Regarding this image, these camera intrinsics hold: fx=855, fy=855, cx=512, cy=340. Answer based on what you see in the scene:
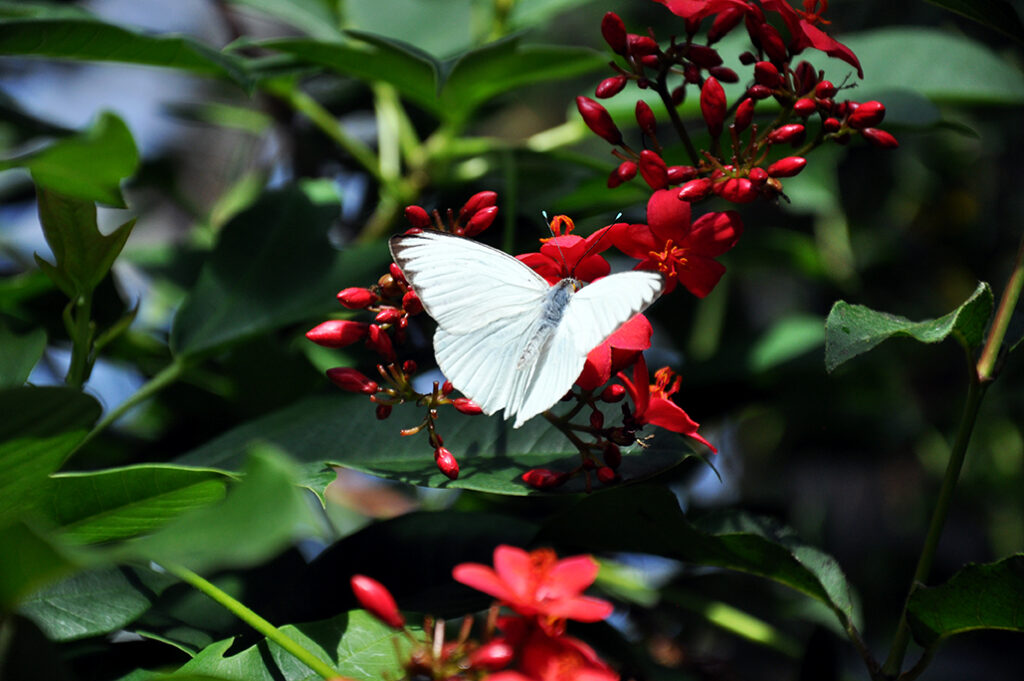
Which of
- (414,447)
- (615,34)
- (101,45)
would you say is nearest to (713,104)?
(615,34)

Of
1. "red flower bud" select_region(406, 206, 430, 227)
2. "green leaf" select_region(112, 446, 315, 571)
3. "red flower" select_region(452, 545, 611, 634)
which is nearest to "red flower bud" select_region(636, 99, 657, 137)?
"red flower bud" select_region(406, 206, 430, 227)

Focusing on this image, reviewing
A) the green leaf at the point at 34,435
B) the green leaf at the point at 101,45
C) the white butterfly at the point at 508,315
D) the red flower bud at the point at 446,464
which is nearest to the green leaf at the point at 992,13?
the white butterfly at the point at 508,315

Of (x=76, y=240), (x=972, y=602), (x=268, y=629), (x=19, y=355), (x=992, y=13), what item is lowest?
(x=972, y=602)

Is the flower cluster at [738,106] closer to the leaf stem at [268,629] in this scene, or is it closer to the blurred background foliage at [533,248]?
the blurred background foliage at [533,248]

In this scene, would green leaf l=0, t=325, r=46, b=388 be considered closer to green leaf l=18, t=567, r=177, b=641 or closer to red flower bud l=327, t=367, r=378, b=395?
green leaf l=18, t=567, r=177, b=641

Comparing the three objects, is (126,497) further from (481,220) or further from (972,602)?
(972,602)

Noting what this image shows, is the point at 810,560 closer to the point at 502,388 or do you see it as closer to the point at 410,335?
the point at 502,388

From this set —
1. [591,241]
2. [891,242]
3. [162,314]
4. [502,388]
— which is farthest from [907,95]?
[162,314]
